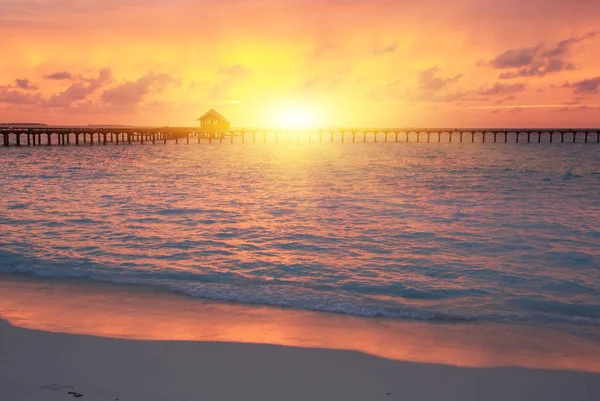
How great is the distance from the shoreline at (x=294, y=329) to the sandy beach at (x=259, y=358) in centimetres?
1

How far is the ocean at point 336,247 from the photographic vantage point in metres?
7.73

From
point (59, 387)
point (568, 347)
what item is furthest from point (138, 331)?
point (568, 347)

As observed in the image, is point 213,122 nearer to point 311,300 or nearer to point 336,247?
point 336,247

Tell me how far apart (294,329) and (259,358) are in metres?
1.06

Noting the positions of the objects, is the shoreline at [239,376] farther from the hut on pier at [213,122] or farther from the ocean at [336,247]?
the hut on pier at [213,122]

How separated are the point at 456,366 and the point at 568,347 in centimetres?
162

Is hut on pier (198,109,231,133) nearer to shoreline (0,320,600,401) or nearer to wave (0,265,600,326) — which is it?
wave (0,265,600,326)

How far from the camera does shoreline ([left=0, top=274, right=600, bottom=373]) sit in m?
5.49

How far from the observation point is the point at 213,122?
89875 mm

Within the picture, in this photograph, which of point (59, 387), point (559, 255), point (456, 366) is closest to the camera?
point (59, 387)

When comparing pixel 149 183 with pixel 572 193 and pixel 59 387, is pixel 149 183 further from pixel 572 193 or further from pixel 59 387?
pixel 59 387

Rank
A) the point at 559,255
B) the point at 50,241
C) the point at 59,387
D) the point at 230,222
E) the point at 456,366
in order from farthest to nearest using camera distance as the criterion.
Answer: the point at 230,222, the point at 50,241, the point at 559,255, the point at 456,366, the point at 59,387

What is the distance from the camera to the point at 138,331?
19.5ft

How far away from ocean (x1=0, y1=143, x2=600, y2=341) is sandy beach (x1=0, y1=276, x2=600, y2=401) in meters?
0.88
